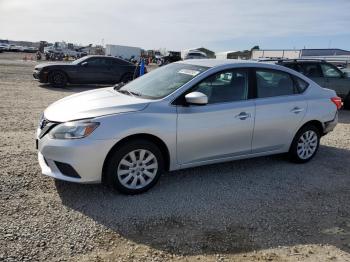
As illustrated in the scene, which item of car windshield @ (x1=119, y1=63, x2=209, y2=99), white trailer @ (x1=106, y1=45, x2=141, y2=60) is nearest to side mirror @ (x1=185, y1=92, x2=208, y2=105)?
car windshield @ (x1=119, y1=63, x2=209, y2=99)

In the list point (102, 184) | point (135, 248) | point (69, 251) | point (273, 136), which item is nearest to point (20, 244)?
point (69, 251)

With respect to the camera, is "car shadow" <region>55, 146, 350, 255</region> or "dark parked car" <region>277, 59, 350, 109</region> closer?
"car shadow" <region>55, 146, 350, 255</region>

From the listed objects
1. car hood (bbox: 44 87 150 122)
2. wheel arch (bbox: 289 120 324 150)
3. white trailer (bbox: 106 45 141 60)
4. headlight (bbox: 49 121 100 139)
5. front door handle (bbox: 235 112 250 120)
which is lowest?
wheel arch (bbox: 289 120 324 150)

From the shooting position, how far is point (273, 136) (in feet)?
19.2

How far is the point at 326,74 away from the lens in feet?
40.9

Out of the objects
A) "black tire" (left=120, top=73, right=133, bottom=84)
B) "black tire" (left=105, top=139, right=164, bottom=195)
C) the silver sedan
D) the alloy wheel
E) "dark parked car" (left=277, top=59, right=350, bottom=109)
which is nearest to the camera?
the silver sedan

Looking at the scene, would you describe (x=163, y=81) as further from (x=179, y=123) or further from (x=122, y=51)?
(x=122, y=51)

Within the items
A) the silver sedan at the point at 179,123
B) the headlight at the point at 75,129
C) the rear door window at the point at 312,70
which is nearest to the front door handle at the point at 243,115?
the silver sedan at the point at 179,123

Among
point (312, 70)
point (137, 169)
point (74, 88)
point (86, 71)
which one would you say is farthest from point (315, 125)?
point (86, 71)

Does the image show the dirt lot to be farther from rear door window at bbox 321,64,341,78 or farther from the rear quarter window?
rear door window at bbox 321,64,341,78

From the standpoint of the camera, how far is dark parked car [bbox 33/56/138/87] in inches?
636

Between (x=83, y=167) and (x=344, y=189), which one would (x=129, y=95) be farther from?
(x=344, y=189)

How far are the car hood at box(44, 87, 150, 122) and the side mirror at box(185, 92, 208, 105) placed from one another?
1.68 feet

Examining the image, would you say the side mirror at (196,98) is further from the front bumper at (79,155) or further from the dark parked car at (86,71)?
the dark parked car at (86,71)
